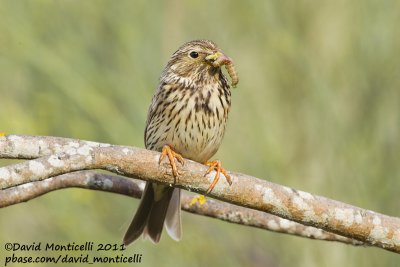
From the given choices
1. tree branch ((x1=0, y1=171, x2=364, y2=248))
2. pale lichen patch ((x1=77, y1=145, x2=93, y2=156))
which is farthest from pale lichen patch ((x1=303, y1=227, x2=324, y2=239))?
pale lichen patch ((x1=77, y1=145, x2=93, y2=156))

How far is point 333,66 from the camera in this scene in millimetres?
5668

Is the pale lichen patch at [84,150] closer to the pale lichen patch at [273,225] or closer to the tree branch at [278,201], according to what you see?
the tree branch at [278,201]

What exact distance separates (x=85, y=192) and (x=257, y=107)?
130cm

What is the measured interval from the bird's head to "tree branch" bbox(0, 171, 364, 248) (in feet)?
2.14

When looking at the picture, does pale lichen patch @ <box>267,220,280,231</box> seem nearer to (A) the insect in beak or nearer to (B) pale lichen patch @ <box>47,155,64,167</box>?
(A) the insect in beak

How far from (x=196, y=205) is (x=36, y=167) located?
4.44 feet

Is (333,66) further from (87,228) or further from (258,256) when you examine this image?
(87,228)

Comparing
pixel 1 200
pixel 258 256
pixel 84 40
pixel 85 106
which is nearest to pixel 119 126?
pixel 85 106

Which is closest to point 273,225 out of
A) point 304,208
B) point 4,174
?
point 304,208

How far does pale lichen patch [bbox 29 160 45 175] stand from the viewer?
3.16 metres

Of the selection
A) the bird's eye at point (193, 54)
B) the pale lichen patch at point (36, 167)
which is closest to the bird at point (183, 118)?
the bird's eye at point (193, 54)

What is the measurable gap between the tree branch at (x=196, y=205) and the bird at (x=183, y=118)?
0.67ft

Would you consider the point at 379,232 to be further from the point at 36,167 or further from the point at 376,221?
the point at 36,167

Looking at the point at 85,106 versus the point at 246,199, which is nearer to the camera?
the point at 246,199
